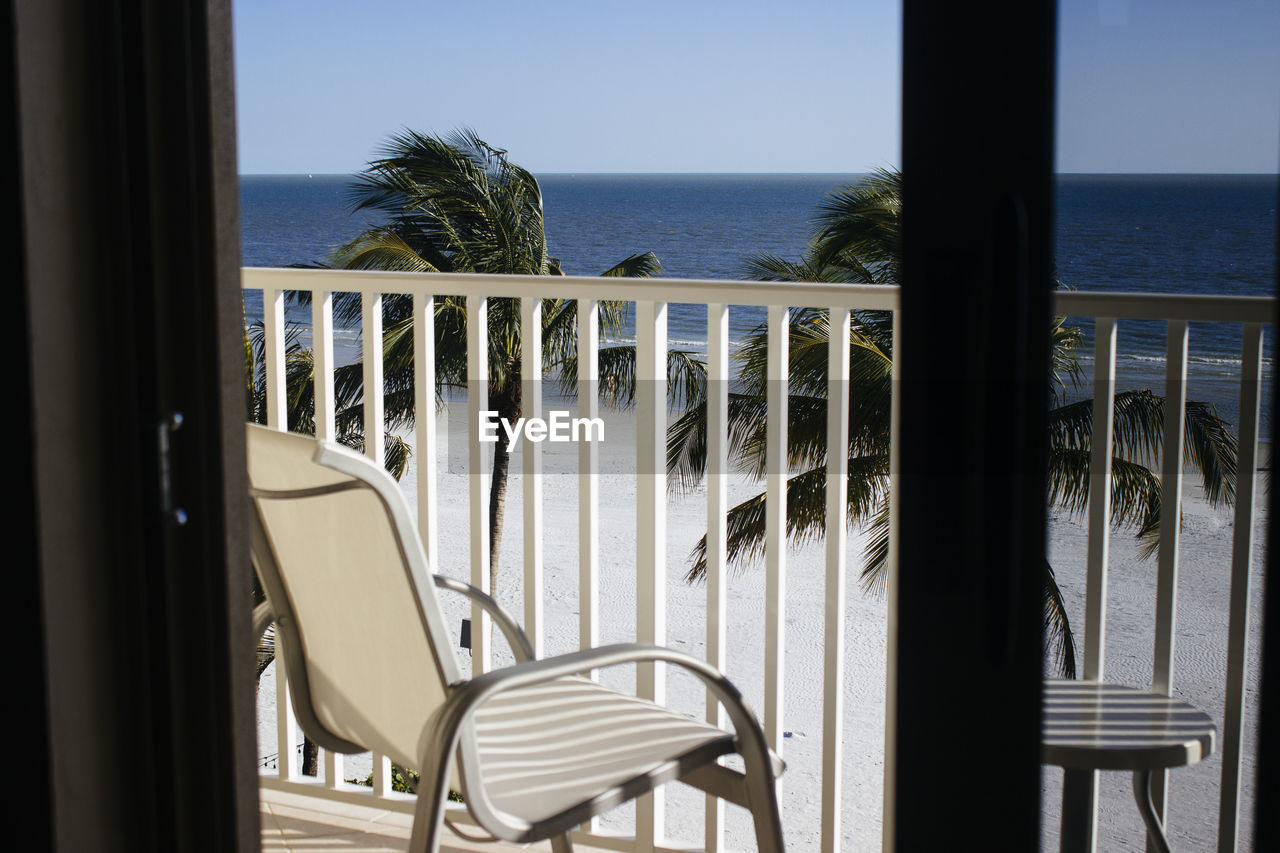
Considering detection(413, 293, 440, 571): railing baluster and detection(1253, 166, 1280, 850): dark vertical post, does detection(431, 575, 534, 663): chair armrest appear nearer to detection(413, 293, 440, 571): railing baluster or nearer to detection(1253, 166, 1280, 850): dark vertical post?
detection(413, 293, 440, 571): railing baluster

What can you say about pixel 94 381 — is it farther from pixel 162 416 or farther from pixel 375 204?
pixel 375 204

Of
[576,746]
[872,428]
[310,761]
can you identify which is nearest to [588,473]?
[576,746]

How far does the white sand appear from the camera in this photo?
3.02ft

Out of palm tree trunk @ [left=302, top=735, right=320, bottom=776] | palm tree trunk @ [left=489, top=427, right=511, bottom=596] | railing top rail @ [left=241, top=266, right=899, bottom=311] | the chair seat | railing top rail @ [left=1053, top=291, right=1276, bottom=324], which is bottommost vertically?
palm tree trunk @ [left=302, top=735, right=320, bottom=776]

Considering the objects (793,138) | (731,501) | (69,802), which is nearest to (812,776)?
(731,501)

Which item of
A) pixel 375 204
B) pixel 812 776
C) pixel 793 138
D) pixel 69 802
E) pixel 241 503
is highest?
pixel 793 138

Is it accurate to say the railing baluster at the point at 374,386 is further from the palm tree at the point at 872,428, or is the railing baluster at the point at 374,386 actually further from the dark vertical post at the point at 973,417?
the dark vertical post at the point at 973,417

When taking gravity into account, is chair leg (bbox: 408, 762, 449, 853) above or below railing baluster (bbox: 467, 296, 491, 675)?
below

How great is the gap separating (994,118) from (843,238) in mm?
6160

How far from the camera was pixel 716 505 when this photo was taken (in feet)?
7.39

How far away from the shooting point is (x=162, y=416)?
1.12 m

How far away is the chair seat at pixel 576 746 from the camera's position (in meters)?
1.61

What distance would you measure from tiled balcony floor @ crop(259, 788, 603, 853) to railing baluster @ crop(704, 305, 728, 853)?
319 millimetres


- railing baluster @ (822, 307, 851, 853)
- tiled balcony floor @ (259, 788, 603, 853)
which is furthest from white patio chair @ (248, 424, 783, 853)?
tiled balcony floor @ (259, 788, 603, 853)
